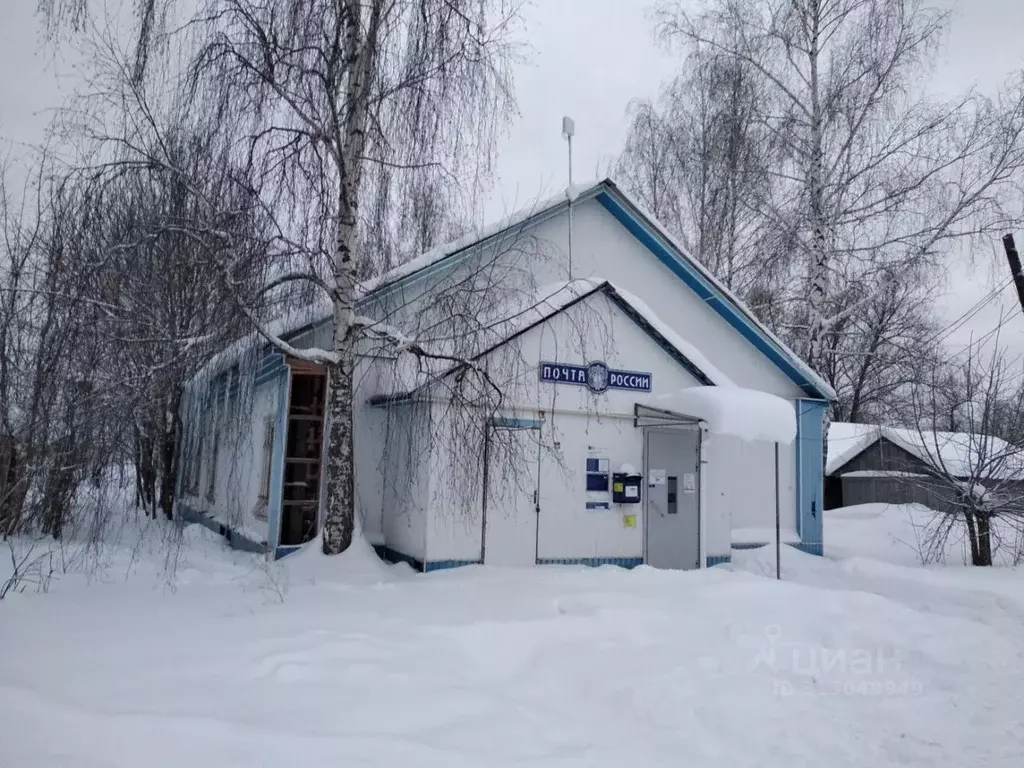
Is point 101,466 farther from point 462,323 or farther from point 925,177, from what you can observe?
point 925,177

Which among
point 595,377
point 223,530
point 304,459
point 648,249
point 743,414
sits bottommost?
point 223,530

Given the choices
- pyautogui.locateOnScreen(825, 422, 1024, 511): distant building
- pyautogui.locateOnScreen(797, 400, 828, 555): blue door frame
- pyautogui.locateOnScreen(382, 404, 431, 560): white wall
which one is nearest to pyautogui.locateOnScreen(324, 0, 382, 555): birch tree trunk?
pyautogui.locateOnScreen(382, 404, 431, 560): white wall

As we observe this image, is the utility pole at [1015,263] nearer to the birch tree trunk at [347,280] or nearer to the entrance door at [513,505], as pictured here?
the entrance door at [513,505]

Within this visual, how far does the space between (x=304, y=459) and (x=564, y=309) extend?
4.15m

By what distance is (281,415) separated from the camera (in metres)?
9.98

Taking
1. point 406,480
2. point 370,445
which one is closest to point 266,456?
point 370,445

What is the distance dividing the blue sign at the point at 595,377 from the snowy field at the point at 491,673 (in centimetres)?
271

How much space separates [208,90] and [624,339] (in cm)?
603

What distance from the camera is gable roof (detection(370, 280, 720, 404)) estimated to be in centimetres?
897

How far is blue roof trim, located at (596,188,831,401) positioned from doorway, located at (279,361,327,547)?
587 cm

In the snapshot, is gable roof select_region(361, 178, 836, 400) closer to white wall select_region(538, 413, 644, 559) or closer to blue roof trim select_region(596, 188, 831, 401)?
blue roof trim select_region(596, 188, 831, 401)

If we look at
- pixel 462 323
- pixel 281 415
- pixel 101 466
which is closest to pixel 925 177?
pixel 462 323

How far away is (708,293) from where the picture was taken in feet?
44.8

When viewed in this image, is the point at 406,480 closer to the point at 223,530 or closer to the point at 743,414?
the point at 743,414
